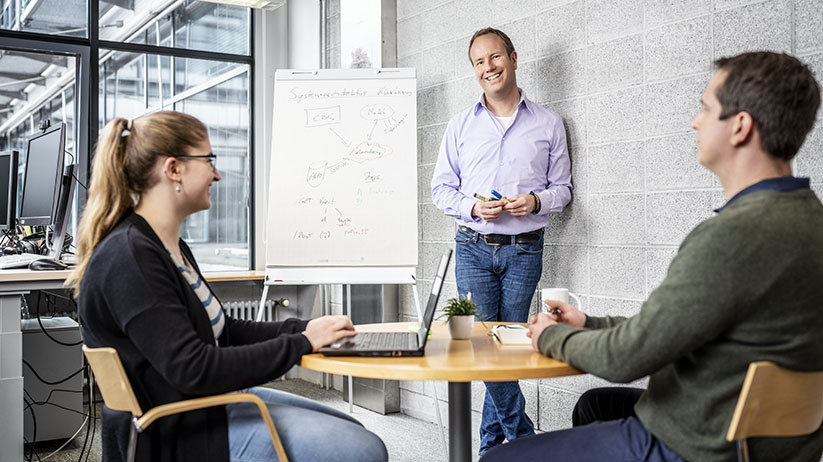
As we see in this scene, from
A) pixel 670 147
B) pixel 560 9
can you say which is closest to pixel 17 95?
pixel 560 9

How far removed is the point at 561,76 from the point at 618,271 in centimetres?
88

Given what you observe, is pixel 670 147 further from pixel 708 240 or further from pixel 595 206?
pixel 708 240

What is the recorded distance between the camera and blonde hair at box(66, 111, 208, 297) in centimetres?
158

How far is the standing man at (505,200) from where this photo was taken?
297 cm

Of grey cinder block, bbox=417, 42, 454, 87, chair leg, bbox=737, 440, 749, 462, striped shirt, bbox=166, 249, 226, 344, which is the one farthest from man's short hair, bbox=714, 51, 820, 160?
grey cinder block, bbox=417, 42, 454, 87

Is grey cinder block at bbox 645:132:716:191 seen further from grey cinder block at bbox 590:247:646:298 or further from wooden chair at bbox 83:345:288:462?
wooden chair at bbox 83:345:288:462

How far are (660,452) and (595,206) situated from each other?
1800 millimetres

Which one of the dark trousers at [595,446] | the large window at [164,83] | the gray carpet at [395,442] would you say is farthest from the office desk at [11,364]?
the large window at [164,83]

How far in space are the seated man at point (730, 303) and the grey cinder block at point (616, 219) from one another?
148 centimetres

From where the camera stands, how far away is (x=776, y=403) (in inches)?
46.2

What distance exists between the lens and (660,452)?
128 cm

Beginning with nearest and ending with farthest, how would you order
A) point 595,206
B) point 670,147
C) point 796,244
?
1. point 796,244
2. point 670,147
3. point 595,206

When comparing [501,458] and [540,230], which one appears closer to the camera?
[501,458]

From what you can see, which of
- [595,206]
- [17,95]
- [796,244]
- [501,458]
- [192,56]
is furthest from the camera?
[192,56]
